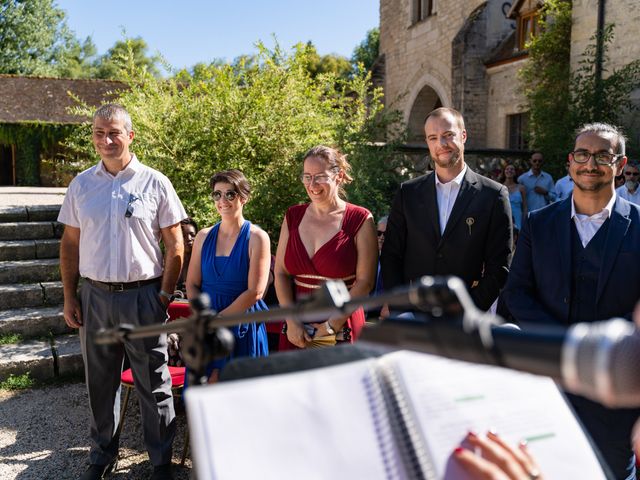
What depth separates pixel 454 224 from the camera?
3.48 meters

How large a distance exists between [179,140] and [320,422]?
247 inches

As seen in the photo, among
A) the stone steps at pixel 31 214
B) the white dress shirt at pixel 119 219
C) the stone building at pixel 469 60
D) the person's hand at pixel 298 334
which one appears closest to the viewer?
the person's hand at pixel 298 334

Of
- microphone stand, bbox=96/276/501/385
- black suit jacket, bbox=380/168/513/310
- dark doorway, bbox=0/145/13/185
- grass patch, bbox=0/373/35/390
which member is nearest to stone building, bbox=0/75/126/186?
dark doorway, bbox=0/145/13/185

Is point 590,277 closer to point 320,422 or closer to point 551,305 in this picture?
point 551,305

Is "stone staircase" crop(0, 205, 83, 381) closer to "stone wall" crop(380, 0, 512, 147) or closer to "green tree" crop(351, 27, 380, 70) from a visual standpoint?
"stone wall" crop(380, 0, 512, 147)

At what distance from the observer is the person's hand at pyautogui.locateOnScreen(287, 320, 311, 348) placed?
3584mm

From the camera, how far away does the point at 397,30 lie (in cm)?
2338

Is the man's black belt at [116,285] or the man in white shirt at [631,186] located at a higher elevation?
the man in white shirt at [631,186]

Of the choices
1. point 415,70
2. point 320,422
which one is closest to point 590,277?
point 320,422

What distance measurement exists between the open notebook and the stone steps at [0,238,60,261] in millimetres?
8021

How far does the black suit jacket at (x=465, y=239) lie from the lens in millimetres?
3471

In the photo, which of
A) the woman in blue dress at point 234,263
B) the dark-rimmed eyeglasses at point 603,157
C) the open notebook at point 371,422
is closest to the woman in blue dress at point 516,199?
the woman in blue dress at point 234,263

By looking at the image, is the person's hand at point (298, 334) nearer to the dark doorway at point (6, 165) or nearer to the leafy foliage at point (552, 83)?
the leafy foliage at point (552, 83)

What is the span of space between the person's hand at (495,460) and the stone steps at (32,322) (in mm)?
6672
